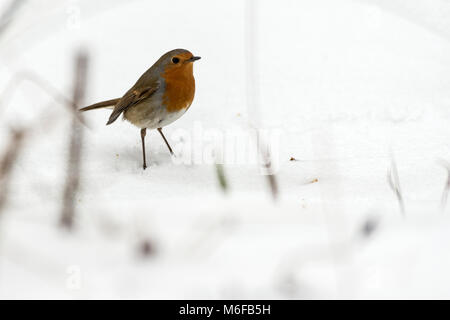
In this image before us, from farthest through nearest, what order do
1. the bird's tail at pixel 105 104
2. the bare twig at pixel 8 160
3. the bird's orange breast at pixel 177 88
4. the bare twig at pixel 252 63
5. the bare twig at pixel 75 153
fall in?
the bird's tail at pixel 105 104 < the bare twig at pixel 252 63 < the bird's orange breast at pixel 177 88 < the bare twig at pixel 8 160 < the bare twig at pixel 75 153

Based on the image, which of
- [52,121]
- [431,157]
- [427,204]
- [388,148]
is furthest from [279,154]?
[52,121]

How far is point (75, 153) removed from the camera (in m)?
1.11

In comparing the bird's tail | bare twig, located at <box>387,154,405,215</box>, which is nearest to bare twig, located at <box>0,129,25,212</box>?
bare twig, located at <box>387,154,405,215</box>

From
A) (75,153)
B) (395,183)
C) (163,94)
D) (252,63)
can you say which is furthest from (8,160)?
(252,63)

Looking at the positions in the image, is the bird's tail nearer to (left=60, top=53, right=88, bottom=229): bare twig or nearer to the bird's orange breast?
the bird's orange breast

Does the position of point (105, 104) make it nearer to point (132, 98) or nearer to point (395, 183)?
point (132, 98)

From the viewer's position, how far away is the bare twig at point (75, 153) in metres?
0.97

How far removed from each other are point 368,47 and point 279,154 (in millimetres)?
1179

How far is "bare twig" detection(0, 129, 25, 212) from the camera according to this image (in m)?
1.08

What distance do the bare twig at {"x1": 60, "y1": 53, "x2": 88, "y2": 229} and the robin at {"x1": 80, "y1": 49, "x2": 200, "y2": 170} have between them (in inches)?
55.4

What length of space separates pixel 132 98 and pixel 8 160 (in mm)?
1778

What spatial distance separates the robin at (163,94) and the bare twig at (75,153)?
1.41 m

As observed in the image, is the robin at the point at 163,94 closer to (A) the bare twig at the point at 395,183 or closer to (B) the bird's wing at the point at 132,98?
(B) the bird's wing at the point at 132,98

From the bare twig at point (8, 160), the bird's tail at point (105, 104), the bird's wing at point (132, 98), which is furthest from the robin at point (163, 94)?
the bare twig at point (8, 160)
